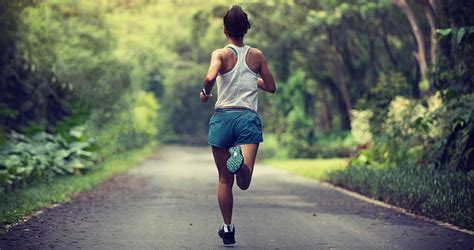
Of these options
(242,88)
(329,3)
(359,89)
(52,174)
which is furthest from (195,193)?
(359,89)

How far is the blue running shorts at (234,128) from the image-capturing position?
24.1 feet

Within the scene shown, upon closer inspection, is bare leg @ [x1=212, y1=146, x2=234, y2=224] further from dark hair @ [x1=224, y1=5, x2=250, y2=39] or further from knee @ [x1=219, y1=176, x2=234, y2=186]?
dark hair @ [x1=224, y1=5, x2=250, y2=39]

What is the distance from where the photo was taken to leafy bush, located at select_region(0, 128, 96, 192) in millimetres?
Result: 14766

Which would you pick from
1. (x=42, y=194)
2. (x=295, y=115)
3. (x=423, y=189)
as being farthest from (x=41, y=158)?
(x=295, y=115)

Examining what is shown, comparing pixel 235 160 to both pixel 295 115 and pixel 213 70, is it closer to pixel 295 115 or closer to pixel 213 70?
pixel 213 70

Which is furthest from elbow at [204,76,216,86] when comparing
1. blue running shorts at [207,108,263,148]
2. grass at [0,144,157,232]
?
grass at [0,144,157,232]

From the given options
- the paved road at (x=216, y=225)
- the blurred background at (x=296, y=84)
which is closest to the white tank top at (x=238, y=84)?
the paved road at (x=216, y=225)

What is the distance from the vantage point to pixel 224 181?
25.0ft

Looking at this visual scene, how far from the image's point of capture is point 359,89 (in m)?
42.0

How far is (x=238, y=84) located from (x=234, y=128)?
41cm

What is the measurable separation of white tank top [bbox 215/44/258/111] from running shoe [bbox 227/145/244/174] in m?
0.50

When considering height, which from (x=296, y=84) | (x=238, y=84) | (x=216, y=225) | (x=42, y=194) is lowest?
(x=42, y=194)

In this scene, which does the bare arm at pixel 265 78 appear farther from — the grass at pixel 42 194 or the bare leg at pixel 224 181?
the grass at pixel 42 194

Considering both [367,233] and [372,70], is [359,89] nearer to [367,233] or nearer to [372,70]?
[372,70]
